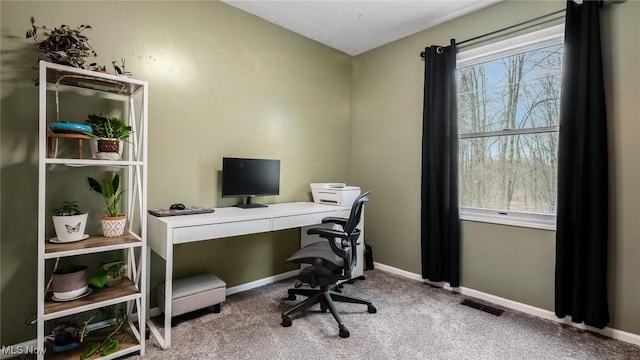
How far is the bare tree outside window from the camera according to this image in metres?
2.32

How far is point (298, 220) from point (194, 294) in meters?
0.95

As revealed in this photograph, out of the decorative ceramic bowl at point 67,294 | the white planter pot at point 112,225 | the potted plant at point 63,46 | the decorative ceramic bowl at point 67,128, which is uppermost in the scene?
the potted plant at point 63,46

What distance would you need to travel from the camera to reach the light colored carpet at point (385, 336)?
70.8 inches

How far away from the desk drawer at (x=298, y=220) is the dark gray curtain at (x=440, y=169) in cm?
97

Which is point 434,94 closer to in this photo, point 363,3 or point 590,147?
point 363,3

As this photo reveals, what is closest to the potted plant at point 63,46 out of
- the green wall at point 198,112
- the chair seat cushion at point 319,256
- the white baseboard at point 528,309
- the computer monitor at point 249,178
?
the green wall at point 198,112

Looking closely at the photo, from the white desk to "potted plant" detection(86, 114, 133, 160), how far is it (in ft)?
1.64

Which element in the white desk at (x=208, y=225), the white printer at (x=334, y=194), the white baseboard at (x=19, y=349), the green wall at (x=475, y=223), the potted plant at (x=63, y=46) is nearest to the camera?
the potted plant at (x=63, y=46)

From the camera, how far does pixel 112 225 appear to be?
182 centimetres

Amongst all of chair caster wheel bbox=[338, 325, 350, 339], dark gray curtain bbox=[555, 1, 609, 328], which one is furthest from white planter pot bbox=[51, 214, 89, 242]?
dark gray curtain bbox=[555, 1, 609, 328]

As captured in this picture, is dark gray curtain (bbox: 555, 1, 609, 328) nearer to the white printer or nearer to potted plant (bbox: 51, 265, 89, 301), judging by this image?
the white printer

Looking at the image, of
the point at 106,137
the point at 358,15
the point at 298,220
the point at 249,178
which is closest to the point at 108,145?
the point at 106,137

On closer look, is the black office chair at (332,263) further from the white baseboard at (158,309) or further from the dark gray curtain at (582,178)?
the dark gray curtain at (582,178)

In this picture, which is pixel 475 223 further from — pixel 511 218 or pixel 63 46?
pixel 63 46
